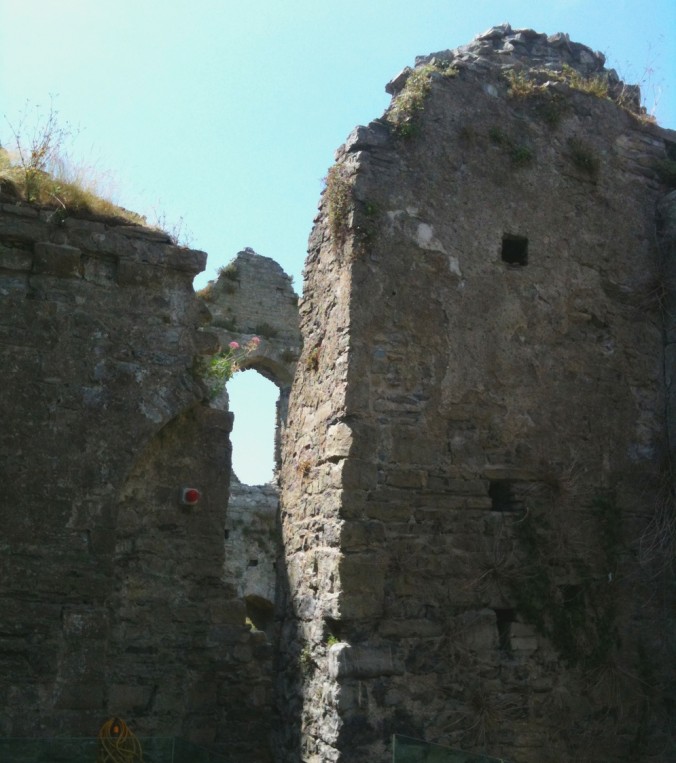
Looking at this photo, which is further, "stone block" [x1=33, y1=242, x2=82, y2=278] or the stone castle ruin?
"stone block" [x1=33, y1=242, x2=82, y2=278]

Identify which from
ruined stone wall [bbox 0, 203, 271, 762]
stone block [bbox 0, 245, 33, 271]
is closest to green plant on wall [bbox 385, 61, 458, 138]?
ruined stone wall [bbox 0, 203, 271, 762]

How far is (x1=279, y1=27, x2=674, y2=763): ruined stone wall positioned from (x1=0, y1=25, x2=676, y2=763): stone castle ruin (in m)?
0.02

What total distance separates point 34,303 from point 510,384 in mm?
3531

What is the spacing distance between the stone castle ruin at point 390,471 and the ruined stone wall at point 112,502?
0.06 feet

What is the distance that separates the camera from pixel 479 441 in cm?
719

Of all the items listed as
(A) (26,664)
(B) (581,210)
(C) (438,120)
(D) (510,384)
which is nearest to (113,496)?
(A) (26,664)

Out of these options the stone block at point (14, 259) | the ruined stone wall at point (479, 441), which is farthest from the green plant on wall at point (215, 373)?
the stone block at point (14, 259)

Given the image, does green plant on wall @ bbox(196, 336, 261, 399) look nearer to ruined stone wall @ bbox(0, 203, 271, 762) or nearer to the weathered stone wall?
ruined stone wall @ bbox(0, 203, 271, 762)

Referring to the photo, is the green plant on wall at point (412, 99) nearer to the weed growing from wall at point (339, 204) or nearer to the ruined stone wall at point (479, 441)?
the ruined stone wall at point (479, 441)

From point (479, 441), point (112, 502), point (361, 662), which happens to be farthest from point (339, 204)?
point (361, 662)

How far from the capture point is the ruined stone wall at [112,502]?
6.62 m

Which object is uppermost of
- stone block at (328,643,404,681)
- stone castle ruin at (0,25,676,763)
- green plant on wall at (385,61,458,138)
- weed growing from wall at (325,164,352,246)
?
green plant on wall at (385,61,458,138)

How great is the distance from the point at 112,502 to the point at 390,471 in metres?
1.97

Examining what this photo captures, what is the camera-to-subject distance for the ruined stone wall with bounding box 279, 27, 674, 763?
6652 millimetres
